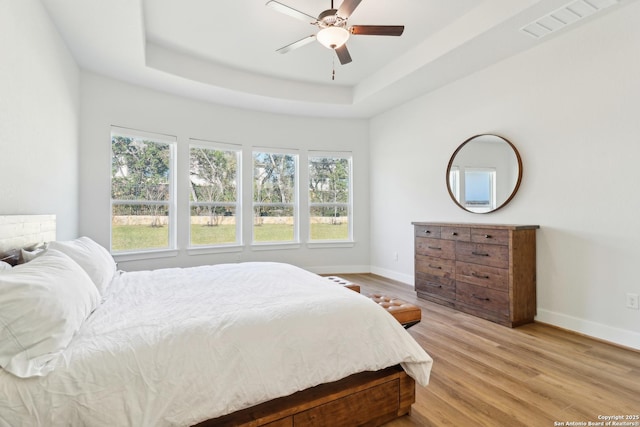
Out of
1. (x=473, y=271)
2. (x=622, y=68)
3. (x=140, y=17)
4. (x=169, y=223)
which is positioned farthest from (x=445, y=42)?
(x=169, y=223)

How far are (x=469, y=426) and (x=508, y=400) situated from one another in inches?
15.8

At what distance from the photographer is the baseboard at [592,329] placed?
259cm

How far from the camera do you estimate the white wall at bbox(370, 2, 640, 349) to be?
2637 millimetres

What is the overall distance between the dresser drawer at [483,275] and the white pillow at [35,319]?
336 cm

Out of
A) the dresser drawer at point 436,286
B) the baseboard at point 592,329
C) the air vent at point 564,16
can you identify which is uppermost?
the air vent at point 564,16

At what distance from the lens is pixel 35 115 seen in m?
2.40

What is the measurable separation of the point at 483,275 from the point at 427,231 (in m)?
0.90

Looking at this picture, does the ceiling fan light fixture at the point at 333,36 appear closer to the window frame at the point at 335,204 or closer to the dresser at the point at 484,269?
the dresser at the point at 484,269

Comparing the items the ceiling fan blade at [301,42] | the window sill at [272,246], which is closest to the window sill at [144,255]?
the window sill at [272,246]

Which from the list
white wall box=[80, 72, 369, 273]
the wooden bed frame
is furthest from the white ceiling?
the wooden bed frame

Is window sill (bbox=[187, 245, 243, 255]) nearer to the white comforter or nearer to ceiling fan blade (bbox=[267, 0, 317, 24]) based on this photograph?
the white comforter

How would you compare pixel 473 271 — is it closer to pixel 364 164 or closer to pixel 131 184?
pixel 364 164

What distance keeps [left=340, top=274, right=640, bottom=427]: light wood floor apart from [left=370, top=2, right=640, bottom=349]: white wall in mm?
406

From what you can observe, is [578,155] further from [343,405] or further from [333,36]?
[343,405]
